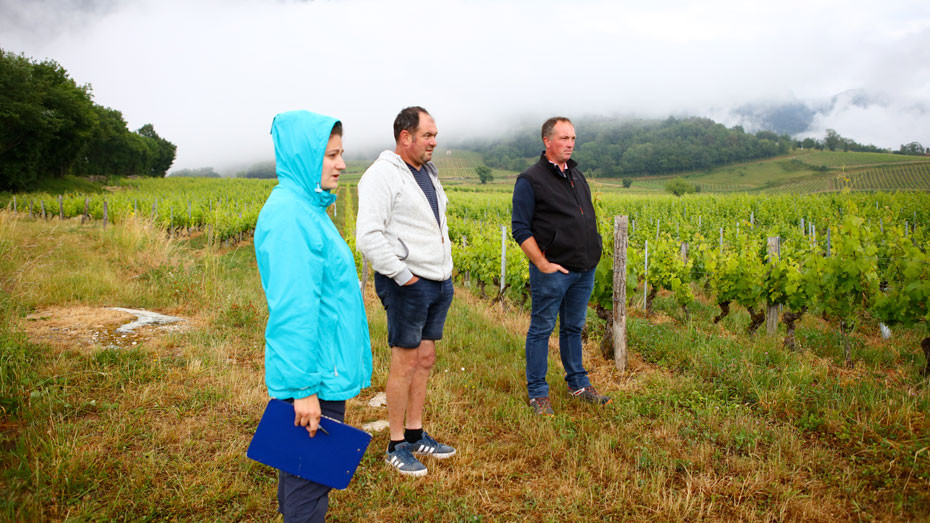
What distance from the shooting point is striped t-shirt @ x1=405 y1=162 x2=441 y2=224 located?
2.68 meters

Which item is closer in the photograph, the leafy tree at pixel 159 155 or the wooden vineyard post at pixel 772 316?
the wooden vineyard post at pixel 772 316

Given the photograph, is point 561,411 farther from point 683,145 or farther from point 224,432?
point 683,145

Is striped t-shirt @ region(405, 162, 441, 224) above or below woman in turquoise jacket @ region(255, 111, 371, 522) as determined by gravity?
above

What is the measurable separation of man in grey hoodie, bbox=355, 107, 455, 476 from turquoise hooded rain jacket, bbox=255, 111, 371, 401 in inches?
27.0

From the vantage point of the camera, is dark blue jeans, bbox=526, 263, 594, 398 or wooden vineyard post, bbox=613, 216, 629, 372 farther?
wooden vineyard post, bbox=613, 216, 629, 372

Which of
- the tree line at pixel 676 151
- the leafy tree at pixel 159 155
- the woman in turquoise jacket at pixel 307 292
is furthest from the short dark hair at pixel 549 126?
the leafy tree at pixel 159 155

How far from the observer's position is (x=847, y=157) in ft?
240

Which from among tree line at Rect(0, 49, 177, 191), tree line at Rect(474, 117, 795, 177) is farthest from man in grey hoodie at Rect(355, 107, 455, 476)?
tree line at Rect(474, 117, 795, 177)

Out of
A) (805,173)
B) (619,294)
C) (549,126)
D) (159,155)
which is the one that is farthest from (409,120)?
(159,155)

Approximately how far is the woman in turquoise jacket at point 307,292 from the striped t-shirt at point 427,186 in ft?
3.04

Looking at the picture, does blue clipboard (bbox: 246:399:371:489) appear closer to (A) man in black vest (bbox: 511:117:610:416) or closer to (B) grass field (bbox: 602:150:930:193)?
(A) man in black vest (bbox: 511:117:610:416)

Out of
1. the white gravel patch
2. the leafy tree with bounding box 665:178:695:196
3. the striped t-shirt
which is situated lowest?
the white gravel patch

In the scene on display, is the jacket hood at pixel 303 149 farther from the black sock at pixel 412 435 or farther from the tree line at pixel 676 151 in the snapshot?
the tree line at pixel 676 151

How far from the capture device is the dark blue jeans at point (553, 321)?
3.33m
